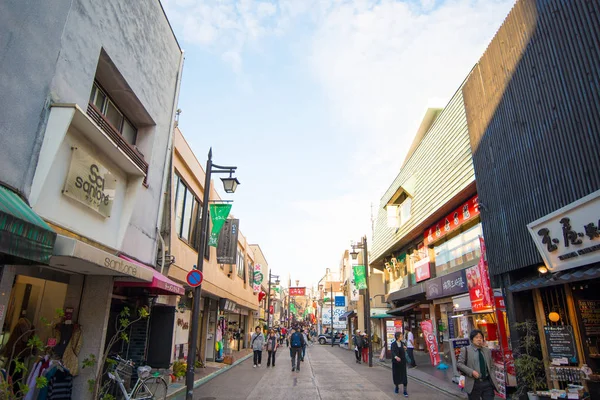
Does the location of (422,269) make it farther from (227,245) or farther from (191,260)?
(191,260)

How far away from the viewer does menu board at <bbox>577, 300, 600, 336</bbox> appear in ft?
29.7

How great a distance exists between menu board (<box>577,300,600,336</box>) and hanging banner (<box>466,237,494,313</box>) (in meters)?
2.28

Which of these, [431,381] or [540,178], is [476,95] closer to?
[540,178]

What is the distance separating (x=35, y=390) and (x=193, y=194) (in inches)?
357

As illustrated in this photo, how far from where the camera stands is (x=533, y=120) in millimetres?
9500

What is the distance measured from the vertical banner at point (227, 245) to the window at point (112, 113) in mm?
8308

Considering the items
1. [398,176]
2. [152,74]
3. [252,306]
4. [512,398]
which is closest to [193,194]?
[152,74]

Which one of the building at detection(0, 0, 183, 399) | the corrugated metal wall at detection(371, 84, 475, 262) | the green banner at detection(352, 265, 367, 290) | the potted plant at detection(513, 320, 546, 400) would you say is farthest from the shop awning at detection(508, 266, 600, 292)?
the green banner at detection(352, 265, 367, 290)

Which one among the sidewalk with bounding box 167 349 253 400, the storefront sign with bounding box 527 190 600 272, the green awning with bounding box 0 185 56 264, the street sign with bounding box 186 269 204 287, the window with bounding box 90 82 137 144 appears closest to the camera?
the green awning with bounding box 0 185 56 264

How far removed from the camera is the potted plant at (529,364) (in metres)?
8.72

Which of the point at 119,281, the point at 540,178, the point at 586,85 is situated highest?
the point at 586,85

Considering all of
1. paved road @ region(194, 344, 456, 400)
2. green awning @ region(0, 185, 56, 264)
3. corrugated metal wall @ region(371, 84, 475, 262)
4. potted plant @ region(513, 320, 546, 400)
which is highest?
corrugated metal wall @ region(371, 84, 475, 262)

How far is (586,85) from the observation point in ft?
25.7

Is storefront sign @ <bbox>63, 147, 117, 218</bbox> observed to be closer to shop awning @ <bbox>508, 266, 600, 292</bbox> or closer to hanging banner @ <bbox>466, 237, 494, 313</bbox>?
shop awning @ <bbox>508, 266, 600, 292</bbox>
